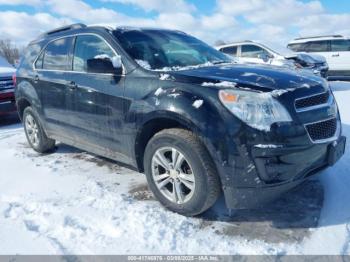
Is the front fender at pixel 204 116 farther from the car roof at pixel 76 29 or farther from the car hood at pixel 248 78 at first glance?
the car roof at pixel 76 29

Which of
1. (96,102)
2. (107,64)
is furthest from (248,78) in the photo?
(96,102)

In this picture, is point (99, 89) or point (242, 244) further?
point (99, 89)

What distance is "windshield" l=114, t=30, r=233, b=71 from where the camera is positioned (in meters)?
3.76

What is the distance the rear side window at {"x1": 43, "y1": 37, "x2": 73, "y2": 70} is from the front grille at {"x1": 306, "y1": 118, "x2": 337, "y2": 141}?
2.93 m

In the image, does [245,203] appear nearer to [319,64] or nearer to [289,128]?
[289,128]

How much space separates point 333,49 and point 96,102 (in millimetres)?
13002

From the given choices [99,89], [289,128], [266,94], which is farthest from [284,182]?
[99,89]

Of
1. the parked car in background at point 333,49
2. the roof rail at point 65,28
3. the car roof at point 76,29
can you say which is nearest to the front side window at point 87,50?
the car roof at point 76,29

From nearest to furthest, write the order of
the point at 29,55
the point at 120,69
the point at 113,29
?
the point at 120,69
the point at 113,29
the point at 29,55

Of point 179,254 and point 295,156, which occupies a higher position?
point 295,156

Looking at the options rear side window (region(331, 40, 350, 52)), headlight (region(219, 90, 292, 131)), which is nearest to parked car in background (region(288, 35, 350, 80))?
rear side window (region(331, 40, 350, 52))

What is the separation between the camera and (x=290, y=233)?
10.00ft

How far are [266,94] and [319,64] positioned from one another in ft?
33.5

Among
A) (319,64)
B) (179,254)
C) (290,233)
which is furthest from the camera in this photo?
(319,64)
